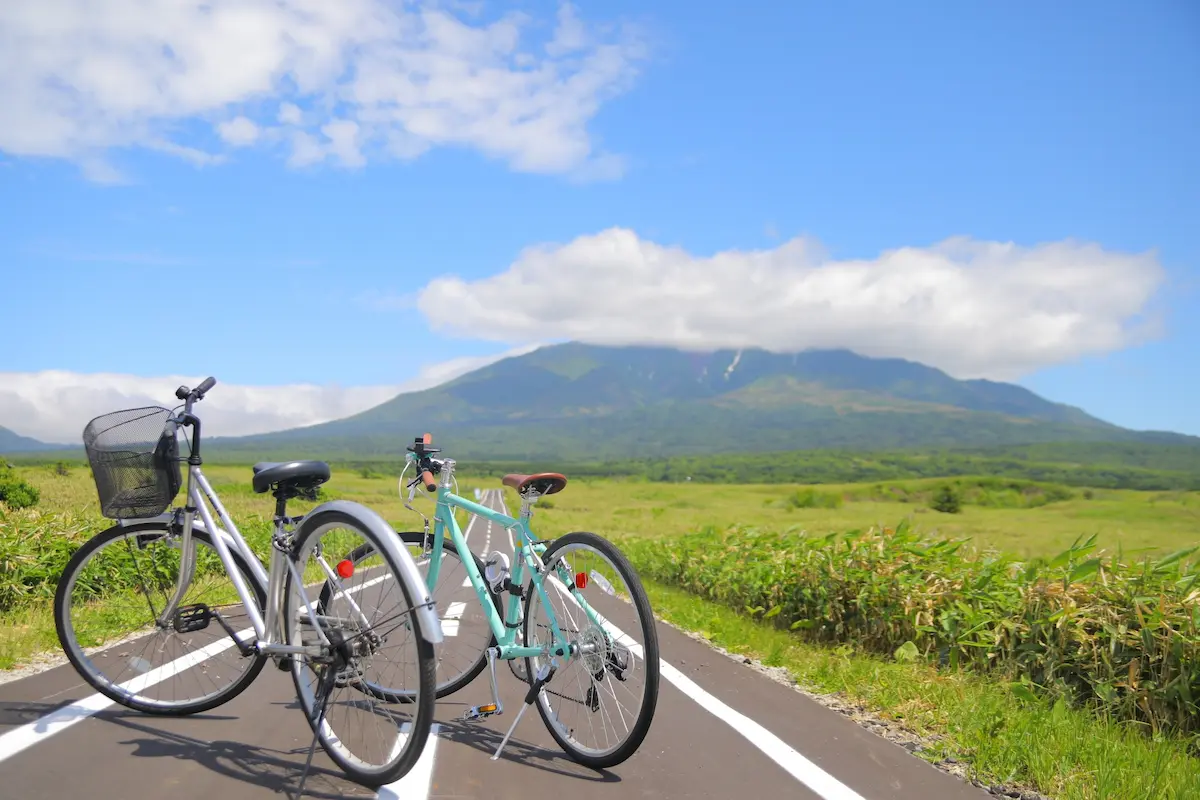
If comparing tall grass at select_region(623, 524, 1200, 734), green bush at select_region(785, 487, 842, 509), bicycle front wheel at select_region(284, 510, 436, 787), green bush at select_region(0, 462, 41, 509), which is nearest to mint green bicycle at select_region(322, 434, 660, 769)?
bicycle front wheel at select_region(284, 510, 436, 787)

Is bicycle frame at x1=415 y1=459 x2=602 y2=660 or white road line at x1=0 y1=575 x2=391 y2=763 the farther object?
bicycle frame at x1=415 y1=459 x2=602 y2=660

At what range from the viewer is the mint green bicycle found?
384 cm

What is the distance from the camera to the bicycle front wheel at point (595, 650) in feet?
12.3

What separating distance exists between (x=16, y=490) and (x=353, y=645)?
14212mm

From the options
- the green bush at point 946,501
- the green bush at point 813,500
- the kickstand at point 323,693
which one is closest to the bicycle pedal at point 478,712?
the kickstand at point 323,693

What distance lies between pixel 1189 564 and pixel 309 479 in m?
6.40

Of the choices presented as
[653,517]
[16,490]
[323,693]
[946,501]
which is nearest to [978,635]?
[323,693]

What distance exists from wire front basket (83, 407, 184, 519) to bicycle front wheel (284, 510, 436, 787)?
0.98 m

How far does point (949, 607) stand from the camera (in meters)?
7.15

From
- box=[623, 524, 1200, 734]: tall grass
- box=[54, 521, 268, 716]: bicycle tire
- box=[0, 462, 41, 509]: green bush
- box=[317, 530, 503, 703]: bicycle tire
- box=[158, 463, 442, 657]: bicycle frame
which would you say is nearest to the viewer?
box=[158, 463, 442, 657]: bicycle frame

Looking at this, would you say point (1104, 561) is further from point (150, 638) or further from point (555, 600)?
point (150, 638)

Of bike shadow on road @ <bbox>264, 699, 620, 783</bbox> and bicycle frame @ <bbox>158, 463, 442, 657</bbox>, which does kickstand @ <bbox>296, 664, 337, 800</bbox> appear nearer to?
bicycle frame @ <bbox>158, 463, 442, 657</bbox>

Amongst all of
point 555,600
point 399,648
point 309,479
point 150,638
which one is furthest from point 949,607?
point 150,638

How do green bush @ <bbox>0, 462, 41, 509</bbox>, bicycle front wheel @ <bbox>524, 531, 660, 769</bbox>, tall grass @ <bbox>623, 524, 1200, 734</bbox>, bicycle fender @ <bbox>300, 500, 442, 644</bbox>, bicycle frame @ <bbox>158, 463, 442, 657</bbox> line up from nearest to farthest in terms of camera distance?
bicycle fender @ <bbox>300, 500, 442, 644</bbox>
bicycle frame @ <bbox>158, 463, 442, 657</bbox>
bicycle front wheel @ <bbox>524, 531, 660, 769</bbox>
tall grass @ <bbox>623, 524, 1200, 734</bbox>
green bush @ <bbox>0, 462, 41, 509</bbox>
